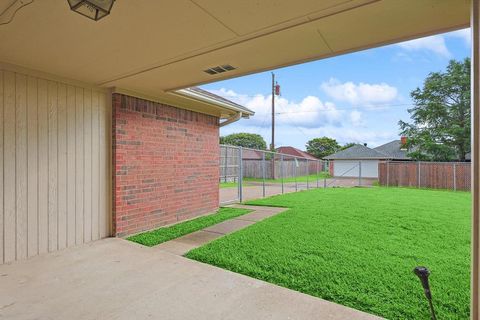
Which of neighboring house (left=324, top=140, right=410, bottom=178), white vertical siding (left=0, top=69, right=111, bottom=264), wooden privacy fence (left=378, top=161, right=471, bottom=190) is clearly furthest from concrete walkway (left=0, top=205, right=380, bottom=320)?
neighboring house (left=324, top=140, right=410, bottom=178)

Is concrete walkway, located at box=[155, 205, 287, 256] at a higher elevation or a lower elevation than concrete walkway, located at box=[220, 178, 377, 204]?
higher

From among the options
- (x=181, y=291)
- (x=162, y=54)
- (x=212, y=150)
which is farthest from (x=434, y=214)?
(x=162, y=54)

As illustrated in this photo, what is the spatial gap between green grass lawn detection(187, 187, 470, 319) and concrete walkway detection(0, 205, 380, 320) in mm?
236

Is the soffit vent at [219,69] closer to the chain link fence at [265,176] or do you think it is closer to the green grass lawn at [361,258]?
the green grass lawn at [361,258]

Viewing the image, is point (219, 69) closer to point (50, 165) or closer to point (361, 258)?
point (50, 165)

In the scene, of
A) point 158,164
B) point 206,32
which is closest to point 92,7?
point 206,32

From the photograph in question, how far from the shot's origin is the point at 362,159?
2703 cm

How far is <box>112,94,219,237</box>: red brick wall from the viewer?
4.57 m

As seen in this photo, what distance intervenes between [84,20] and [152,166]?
3.07 m

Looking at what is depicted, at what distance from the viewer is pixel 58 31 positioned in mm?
2498

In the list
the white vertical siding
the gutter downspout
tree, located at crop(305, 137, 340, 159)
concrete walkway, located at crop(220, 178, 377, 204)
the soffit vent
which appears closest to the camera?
the white vertical siding

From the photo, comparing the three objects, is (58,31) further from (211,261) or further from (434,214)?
(434,214)

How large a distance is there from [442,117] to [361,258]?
2363cm

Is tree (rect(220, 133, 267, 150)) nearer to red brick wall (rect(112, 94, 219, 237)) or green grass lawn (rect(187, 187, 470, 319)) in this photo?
red brick wall (rect(112, 94, 219, 237))
